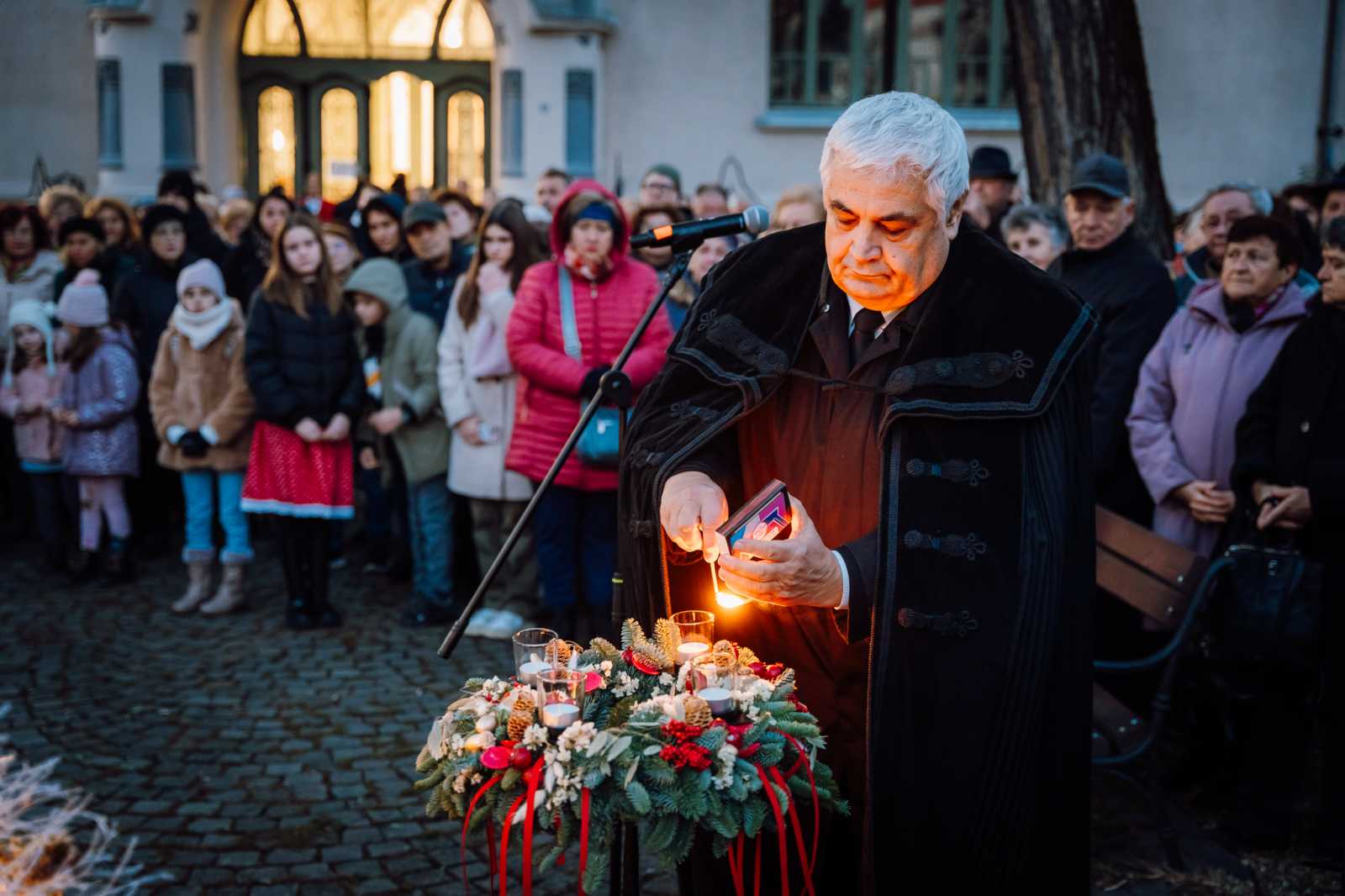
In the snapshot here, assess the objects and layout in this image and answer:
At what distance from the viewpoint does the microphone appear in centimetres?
352

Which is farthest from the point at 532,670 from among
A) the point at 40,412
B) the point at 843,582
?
the point at 40,412

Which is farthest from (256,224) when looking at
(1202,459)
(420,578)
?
(1202,459)

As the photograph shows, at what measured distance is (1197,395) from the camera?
216 inches

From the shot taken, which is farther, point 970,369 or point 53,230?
point 53,230

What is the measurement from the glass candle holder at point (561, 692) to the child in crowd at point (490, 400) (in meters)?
4.56

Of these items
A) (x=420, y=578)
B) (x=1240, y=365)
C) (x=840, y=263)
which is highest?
(x=840, y=263)

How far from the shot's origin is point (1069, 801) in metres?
3.00

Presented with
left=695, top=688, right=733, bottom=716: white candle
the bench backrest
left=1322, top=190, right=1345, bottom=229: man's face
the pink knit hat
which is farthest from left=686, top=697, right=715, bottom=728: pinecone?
the pink knit hat

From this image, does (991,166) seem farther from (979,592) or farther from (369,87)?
(369,87)

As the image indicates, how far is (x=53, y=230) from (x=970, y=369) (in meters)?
9.58

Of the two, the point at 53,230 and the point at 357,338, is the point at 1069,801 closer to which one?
the point at 357,338

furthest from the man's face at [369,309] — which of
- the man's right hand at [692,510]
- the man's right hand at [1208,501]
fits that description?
the man's right hand at [692,510]

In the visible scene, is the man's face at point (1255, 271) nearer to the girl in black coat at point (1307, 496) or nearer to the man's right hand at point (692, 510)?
the girl in black coat at point (1307, 496)

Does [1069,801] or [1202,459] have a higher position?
[1202,459]
